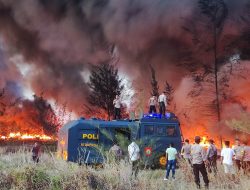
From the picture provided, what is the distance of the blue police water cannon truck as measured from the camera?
23469mm

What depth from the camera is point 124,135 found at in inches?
955

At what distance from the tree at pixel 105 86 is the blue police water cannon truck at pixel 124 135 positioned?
73.3 feet

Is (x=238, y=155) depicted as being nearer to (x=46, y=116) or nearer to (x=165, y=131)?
(x=165, y=131)

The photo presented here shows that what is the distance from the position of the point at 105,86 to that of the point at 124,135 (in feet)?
76.3

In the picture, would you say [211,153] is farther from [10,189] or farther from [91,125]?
[10,189]

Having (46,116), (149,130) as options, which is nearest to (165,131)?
(149,130)

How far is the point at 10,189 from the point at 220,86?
30322 mm

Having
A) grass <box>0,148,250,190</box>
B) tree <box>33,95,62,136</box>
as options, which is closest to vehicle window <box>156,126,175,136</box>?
grass <box>0,148,250,190</box>

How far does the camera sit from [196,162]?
15508 mm

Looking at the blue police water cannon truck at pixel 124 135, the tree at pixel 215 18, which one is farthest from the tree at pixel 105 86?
the blue police water cannon truck at pixel 124 135

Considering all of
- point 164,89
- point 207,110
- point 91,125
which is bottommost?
point 91,125

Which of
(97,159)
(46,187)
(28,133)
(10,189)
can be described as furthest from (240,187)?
(28,133)

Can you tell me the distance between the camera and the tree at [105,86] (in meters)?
46.9

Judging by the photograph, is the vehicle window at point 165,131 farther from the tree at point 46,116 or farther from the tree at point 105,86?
the tree at point 46,116
